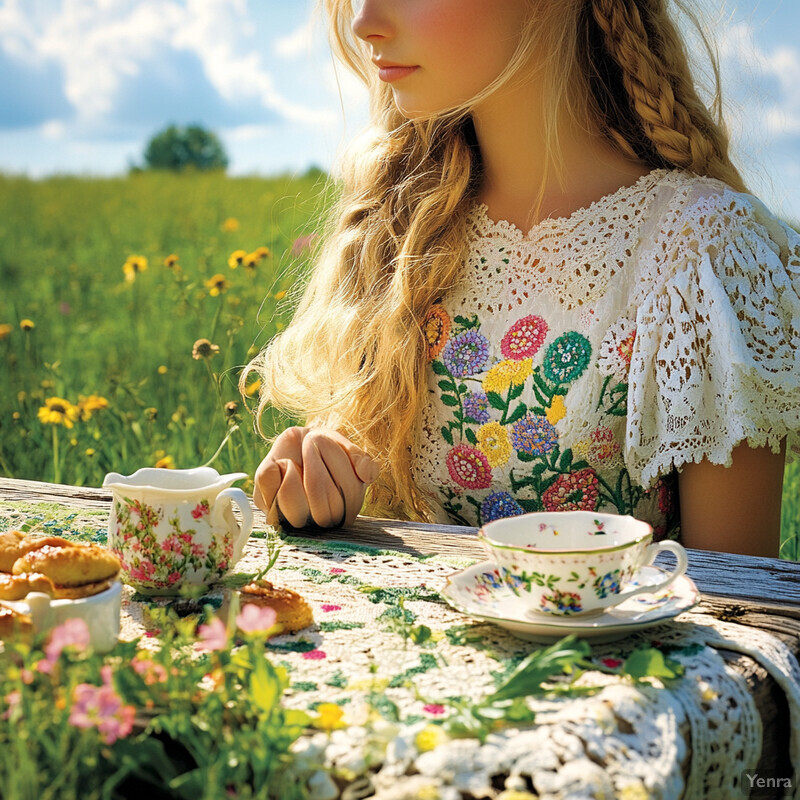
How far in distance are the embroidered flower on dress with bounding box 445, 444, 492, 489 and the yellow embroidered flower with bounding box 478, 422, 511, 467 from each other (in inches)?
0.5

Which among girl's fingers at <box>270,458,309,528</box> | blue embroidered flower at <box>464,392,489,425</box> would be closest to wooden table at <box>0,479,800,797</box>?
girl's fingers at <box>270,458,309,528</box>

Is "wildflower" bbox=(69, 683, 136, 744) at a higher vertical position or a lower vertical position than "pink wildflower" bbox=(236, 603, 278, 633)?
lower

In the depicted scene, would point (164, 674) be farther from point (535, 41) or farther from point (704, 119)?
point (704, 119)

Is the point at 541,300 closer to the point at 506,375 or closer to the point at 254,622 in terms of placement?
the point at 506,375

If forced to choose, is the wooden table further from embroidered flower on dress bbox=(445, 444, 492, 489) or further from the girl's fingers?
embroidered flower on dress bbox=(445, 444, 492, 489)

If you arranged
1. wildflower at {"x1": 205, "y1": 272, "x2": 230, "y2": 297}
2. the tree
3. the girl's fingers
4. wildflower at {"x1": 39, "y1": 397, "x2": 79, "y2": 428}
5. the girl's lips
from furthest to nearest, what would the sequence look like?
the tree
wildflower at {"x1": 205, "y1": 272, "x2": 230, "y2": 297}
wildflower at {"x1": 39, "y1": 397, "x2": 79, "y2": 428}
the girl's lips
the girl's fingers

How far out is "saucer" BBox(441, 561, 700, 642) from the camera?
3.06ft

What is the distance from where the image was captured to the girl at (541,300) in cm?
160

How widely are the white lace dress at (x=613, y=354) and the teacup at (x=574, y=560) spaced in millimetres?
588

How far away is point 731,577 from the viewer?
4.03ft

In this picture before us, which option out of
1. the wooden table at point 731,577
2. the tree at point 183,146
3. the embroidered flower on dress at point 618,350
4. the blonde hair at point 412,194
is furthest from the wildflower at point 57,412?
the tree at point 183,146

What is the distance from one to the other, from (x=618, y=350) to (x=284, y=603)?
93 centimetres

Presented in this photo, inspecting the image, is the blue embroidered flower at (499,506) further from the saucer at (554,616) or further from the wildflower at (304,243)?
the wildflower at (304,243)

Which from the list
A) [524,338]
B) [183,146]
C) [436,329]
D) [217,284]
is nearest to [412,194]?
[436,329]
